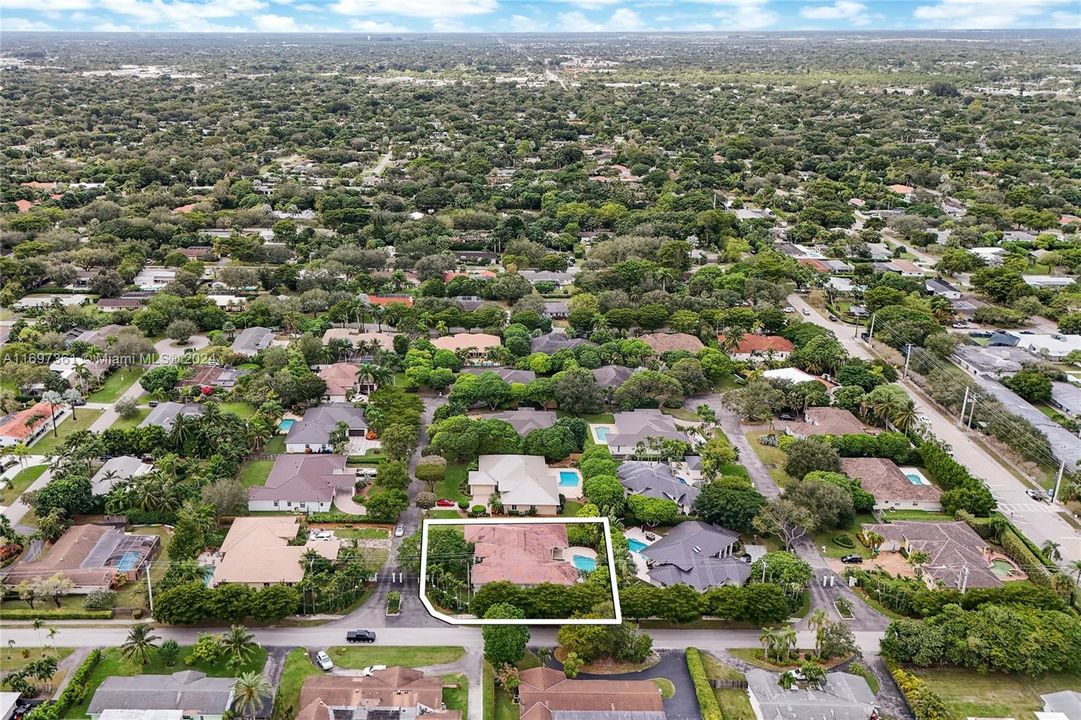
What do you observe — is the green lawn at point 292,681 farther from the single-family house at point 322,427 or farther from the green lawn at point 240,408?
the green lawn at point 240,408

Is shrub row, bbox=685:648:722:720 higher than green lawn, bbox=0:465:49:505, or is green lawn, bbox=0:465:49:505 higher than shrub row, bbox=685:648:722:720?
green lawn, bbox=0:465:49:505

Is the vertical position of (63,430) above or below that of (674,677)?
above

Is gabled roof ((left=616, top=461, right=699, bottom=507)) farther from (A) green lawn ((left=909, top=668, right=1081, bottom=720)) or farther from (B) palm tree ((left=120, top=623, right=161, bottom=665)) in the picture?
(B) palm tree ((left=120, top=623, right=161, bottom=665))

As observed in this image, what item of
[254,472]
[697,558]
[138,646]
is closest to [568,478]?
[697,558]

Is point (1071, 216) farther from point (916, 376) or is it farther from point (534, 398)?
point (534, 398)

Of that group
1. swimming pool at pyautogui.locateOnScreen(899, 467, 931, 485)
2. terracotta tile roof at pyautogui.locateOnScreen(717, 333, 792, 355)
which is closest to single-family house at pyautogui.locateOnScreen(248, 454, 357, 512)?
swimming pool at pyautogui.locateOnScreen(899, 467, 931, 485)

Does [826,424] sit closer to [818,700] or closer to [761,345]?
[761,345]

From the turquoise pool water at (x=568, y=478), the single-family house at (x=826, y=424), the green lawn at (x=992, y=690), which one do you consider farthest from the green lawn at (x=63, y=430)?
the green lawn at (x=992, y=690)
